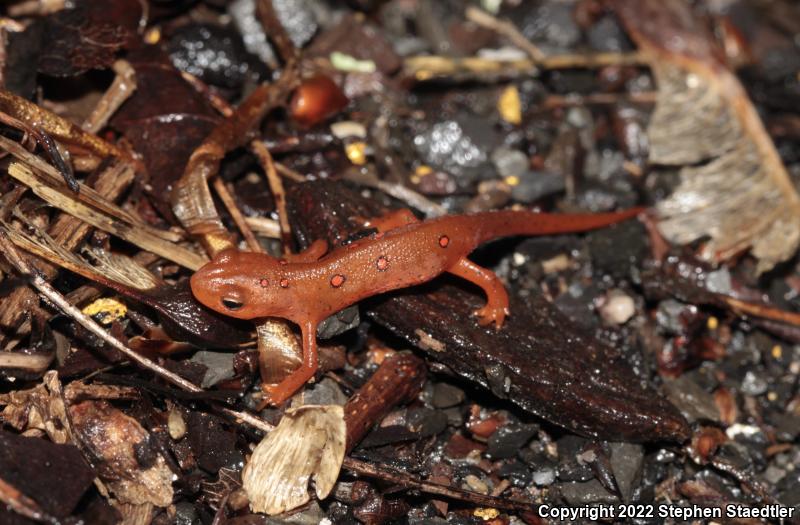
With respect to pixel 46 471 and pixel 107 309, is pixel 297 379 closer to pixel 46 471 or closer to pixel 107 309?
pixel 107 309

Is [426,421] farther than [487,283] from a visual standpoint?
No

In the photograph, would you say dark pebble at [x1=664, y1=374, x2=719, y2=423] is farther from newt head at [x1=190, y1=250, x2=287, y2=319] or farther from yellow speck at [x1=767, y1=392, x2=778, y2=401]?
newt head at [x1=190, y1=250, x2=287, y2=319]

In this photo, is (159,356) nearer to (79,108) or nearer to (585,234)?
(79,108)

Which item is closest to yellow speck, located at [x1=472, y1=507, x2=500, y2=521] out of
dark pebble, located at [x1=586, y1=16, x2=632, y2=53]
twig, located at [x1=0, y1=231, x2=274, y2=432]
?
twig, located at [x1=0, y1=231, x2=274, y2=432]

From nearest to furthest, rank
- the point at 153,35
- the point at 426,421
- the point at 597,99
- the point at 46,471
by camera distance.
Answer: the point at 46,471 < the point at 426,421 < the point at 153,35 < the point at 597,99

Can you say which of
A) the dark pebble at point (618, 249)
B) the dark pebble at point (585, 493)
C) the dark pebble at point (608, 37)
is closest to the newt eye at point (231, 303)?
the dark pebble at point (585, 493)

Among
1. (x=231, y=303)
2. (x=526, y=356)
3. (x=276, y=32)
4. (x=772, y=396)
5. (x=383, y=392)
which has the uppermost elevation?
(x=276, y=32)

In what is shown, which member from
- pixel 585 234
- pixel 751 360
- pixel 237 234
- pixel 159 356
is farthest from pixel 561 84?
pixel 159 356

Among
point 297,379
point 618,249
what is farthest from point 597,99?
point 297,379
